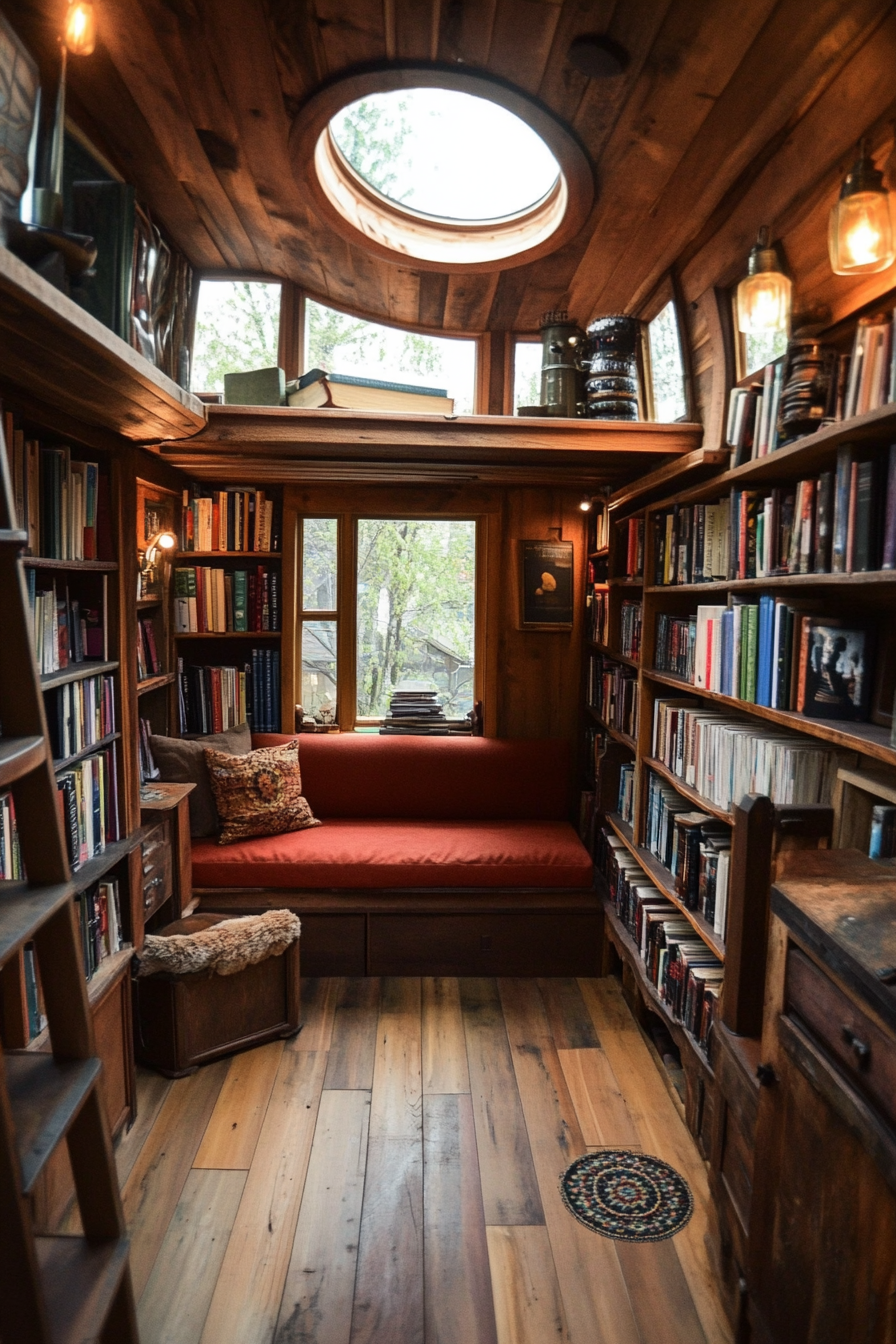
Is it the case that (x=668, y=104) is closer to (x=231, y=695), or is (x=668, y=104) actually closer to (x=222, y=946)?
(x=222, y=946)

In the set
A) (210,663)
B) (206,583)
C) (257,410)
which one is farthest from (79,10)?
(210,663)

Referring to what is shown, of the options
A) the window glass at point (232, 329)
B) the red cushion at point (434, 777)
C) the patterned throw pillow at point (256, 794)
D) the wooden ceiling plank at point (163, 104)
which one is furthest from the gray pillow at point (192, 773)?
the wooden ceiling plank at point (163, 104)

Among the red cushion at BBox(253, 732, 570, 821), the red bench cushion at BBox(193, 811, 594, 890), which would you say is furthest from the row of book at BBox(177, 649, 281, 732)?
the red bench cushion at BBox(193, 811, 594, 890)

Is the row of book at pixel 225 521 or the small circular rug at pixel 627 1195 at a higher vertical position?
the row of book at pixel 225 521

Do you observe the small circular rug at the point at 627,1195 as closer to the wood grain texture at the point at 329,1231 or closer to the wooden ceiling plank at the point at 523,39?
the wood grain texture at the point at 329,1231

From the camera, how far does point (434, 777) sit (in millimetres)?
4113

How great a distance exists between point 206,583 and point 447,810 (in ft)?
5.39

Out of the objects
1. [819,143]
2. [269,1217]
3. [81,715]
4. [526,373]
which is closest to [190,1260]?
[269,1217]

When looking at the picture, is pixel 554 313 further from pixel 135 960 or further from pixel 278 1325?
pixel 278 1325

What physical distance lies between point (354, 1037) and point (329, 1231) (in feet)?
3.03

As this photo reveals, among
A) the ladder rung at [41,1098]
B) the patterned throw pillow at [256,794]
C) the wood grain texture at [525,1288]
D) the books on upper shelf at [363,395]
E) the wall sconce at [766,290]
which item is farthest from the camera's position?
the patterned throw pillow at [256,794]

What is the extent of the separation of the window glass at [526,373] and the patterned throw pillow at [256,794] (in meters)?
1.99

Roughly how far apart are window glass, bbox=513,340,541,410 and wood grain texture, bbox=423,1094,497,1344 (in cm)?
290

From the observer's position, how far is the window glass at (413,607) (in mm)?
4293
